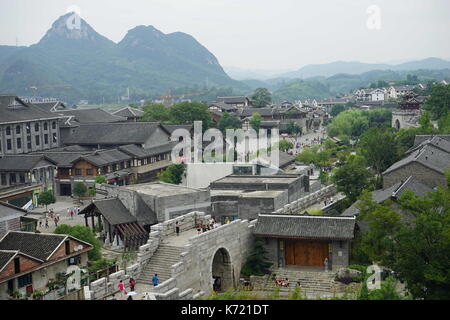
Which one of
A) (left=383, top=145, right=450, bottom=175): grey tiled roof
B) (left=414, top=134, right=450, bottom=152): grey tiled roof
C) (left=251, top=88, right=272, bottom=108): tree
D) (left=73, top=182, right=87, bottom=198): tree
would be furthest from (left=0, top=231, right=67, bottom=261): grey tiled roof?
(left=251, top=88, right=272, bottom=108): tree

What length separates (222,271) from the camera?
2256 cm

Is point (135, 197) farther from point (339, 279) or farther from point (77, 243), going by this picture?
point (339, 279)

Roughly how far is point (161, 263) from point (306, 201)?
12.1 meters

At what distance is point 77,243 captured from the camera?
21.5 meters

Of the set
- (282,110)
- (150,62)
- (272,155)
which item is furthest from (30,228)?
(150,62)

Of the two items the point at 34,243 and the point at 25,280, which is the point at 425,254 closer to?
the point at 25,280

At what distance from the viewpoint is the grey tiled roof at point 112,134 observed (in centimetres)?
4981

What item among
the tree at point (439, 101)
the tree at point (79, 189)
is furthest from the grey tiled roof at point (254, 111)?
the tree at point (79, 189)

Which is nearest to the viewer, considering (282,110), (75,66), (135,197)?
(135,197)

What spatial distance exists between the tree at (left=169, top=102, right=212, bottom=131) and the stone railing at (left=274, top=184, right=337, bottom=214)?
104 ft

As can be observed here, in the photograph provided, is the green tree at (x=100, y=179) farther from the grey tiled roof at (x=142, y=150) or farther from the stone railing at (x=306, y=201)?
the stone railing at (x=306, y=201)

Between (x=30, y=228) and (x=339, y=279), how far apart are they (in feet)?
51.4

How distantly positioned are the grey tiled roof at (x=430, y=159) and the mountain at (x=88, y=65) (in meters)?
88.0

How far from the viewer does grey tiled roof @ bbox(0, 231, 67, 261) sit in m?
20.5
